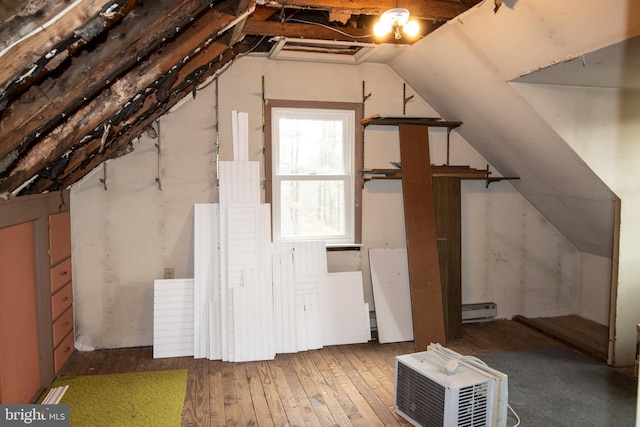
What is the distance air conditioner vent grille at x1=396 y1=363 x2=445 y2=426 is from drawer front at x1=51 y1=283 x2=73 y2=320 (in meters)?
2.51

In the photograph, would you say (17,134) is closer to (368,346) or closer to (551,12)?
(551,12)

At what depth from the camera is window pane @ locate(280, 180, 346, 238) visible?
426 cm

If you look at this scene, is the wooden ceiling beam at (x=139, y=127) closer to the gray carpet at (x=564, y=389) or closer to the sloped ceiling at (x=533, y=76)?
the sloped ceiling at (x=533, y=76)

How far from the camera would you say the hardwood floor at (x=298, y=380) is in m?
2.85

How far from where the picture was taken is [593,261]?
15.4ft

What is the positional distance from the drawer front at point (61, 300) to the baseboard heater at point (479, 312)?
362 centimetres

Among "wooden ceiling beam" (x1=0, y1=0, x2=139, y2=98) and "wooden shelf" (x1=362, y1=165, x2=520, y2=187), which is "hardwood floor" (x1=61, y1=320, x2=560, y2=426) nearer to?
"wooden shelf" (x1=362, y1=165, x2=520, y2=187)

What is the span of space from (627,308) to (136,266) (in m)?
4.07

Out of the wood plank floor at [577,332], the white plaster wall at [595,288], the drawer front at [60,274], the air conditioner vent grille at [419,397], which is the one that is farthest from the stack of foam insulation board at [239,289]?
the white plaster wall at [595,288]

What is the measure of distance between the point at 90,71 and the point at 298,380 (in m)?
2.50

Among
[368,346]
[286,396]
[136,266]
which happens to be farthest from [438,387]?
[136,266]

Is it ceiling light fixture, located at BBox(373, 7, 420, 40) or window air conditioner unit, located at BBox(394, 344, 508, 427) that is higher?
ceiling light fixture, located at BBox(373, 7, 420, 40)

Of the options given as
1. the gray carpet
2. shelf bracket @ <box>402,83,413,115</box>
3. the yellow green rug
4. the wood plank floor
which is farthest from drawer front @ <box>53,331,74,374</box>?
the wood plank floor

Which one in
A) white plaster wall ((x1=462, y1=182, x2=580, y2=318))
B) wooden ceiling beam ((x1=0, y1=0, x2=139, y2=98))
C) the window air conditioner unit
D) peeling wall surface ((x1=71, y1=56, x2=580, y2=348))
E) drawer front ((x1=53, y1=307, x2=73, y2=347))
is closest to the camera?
wooden ceiling beam ((x1=0, y1=0, x2=139, y2=98))
